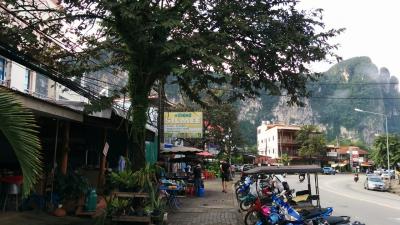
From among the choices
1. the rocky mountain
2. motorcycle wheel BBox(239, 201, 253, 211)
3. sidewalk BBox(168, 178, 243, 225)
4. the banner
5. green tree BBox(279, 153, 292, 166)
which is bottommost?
sidewalk BBox(168, 178, 243, 225)

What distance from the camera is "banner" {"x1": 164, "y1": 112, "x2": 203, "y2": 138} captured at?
2944 centimetres

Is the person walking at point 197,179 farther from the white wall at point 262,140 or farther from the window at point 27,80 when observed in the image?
the white wall at point 262,140

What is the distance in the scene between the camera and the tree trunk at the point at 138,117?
40.5 feet

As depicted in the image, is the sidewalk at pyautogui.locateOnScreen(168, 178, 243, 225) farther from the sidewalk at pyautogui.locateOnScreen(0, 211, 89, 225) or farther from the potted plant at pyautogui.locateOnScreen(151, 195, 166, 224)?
the sidewalk at pyautogui.locateOnScreen(0, 211, 89, 225)

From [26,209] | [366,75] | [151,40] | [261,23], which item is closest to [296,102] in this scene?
[261,23]

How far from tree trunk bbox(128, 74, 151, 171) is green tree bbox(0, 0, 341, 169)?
0.09 ft

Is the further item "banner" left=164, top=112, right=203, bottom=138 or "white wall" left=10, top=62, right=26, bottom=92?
"banner" left=164, top=112, right=203, bottom=138

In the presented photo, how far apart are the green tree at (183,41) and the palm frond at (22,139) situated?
17.0ft

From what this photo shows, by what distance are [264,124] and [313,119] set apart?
54.1m

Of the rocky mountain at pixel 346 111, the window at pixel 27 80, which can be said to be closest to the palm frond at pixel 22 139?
the window at pixel 27 80

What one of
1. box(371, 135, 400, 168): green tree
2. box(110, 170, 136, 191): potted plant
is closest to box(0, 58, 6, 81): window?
box(110, 170, 136, 191): potted plant

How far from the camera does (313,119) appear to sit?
178875 millimetres

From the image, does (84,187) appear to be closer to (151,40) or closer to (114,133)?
(151,40)

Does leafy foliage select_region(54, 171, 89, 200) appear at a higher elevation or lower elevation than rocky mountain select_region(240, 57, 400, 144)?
lower
